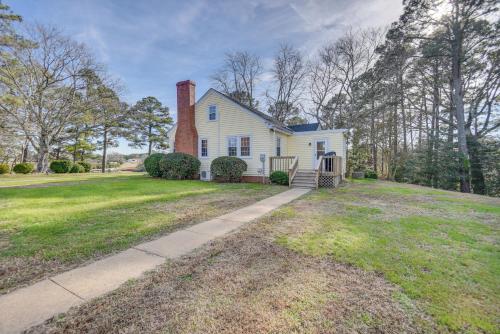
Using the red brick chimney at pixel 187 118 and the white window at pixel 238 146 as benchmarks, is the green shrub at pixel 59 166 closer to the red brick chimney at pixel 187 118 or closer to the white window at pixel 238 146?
the red brick chimney at pixel 187 118

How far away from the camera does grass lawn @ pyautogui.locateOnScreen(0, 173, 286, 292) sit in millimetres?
3180

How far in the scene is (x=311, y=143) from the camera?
15.0 meters

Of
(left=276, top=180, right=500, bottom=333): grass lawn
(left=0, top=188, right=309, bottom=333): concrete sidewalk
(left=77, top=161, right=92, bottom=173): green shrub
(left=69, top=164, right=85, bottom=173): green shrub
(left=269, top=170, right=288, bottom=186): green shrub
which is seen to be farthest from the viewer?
(left=77, top=161, right=92, bottom=173): green shrub

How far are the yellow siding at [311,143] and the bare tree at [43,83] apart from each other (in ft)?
70.4

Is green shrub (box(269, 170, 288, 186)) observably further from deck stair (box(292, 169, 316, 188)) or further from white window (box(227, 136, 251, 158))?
white window (box(227, 136, 251, 158))

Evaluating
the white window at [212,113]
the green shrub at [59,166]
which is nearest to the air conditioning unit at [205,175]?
the white window at [212,113]

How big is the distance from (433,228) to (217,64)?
27845 mm

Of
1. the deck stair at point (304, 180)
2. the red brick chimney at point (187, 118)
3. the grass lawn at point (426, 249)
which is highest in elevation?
the red brick chimney at point (187, 118)

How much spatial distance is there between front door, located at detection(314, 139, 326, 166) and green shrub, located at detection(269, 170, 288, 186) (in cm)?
366

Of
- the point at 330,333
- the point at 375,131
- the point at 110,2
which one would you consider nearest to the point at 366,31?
the point at 375,131

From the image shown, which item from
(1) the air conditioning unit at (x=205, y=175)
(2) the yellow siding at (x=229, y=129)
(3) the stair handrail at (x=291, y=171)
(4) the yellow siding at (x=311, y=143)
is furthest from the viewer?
(1) the air conditioning unit at (x=205, y=175)

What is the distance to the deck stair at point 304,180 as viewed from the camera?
11.7 m

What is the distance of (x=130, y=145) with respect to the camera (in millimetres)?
30562

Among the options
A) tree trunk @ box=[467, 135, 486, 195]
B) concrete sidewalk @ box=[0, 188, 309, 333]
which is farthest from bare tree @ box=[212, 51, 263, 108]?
concrete sidewalk @ box=[0, 188, 309, 333]
